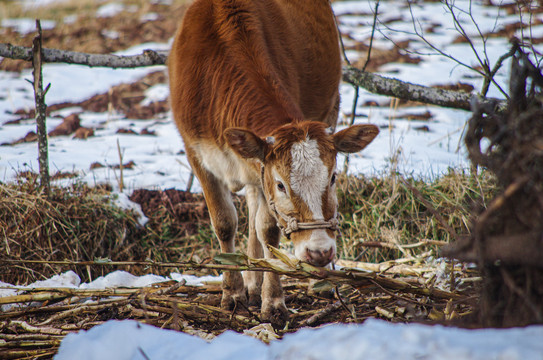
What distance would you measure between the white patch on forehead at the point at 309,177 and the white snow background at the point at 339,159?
94 centimetres

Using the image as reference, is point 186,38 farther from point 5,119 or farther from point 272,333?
point 5,119

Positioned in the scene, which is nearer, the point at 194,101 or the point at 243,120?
the point at 243,120

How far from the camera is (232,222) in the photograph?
150 inches

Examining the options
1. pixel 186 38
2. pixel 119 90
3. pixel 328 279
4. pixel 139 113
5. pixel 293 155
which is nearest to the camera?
pixel 328 279

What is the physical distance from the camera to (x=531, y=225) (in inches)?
55.7

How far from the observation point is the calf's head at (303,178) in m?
2.67

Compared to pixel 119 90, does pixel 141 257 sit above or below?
below

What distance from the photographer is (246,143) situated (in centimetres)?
289

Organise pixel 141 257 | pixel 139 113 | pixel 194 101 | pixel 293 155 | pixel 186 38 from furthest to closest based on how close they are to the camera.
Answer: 1. pixel 139 113
2. pixel 141 257
3. pixel 186 38
4. pixel 194 101
5. pixel 293 155

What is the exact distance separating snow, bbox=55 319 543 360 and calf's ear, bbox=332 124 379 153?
64.1 inches

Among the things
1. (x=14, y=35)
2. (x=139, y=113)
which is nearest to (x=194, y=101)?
→ (x=139, y=113)

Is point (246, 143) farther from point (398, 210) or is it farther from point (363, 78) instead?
point (363, 78)

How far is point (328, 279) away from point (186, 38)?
2.40 meters

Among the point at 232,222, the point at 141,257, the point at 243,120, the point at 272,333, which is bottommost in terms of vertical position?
the point at 141,257
